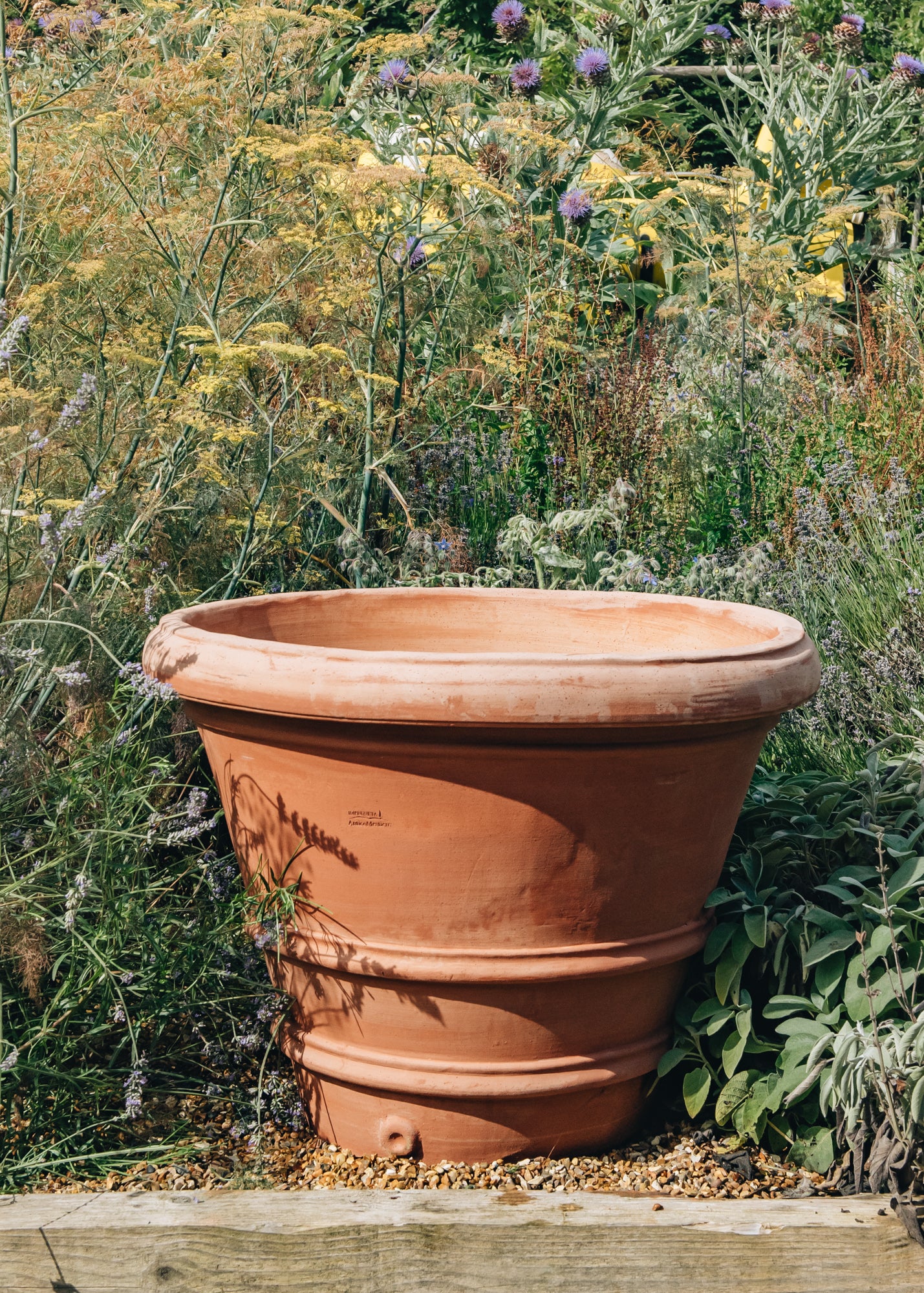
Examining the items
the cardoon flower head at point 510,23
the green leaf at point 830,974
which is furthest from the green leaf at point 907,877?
the cardoon flower head at point 510,23

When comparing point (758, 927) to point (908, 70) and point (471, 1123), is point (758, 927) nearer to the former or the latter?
point (471, 1123)

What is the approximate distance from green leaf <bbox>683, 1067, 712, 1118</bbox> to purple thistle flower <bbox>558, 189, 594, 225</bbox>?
335 centimetres

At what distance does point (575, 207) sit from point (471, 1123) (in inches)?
137

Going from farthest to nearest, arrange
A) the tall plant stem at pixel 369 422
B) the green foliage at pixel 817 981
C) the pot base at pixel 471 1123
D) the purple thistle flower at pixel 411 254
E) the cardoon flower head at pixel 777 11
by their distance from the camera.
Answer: the cardoon flower head at pixel 777 11 < the purple thistle flower at pixel 411 254 < the tall plant stem at pixel 369 422 < the pot base at pixel 471 1123 < the green foliage at pixel 817 981

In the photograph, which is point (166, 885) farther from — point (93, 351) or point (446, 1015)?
point (93, 351)

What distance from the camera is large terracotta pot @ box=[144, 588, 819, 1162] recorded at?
1588mm

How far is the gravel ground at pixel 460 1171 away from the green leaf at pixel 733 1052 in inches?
4.9

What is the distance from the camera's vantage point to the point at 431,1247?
147cm

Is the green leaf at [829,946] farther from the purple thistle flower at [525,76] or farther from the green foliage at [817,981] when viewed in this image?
the purple thistle flower at [525,76]

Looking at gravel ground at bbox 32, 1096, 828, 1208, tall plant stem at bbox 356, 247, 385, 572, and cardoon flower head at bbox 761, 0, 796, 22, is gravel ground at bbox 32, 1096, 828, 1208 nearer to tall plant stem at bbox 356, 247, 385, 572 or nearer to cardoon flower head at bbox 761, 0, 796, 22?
tall plant stem at bbox 356, 247, 385, 572

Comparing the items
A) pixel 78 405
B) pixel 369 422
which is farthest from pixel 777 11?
pixel 78 405

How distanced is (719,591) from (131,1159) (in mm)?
1872

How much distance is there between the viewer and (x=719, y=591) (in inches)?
117

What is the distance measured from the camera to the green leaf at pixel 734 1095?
1.83 m
